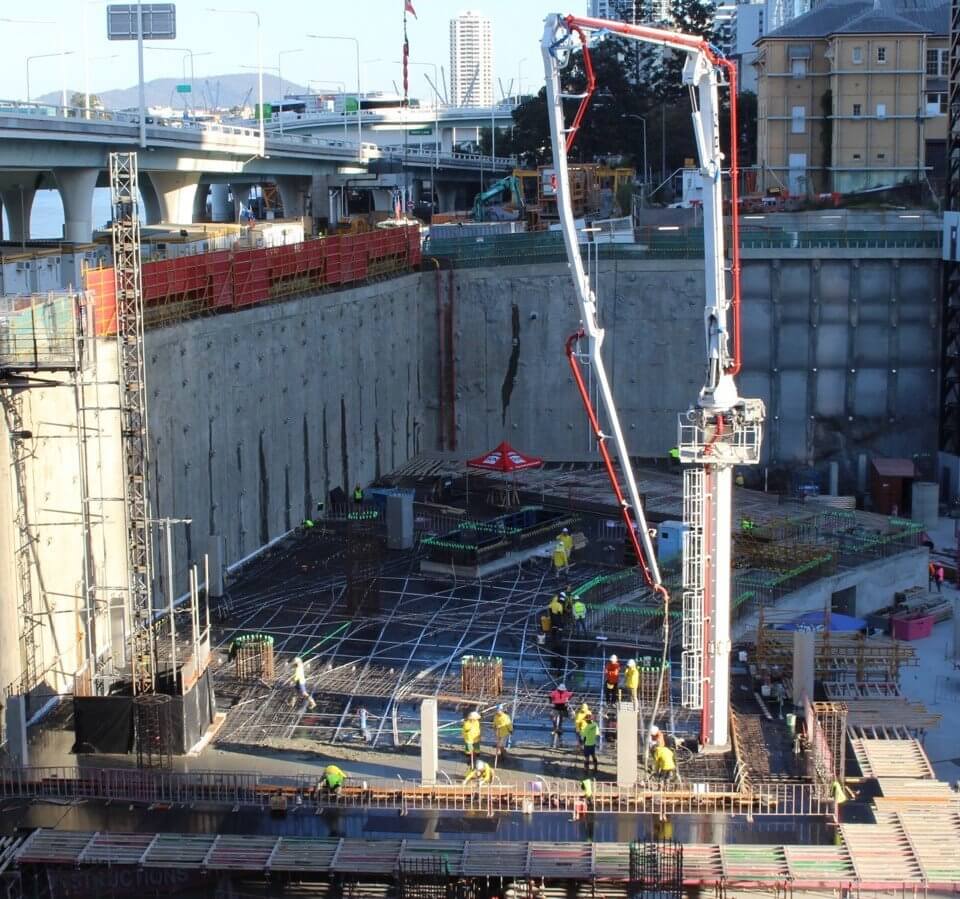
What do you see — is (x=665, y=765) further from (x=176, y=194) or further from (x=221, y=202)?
(x=221, y=202)

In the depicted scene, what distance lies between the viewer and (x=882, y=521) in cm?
4394

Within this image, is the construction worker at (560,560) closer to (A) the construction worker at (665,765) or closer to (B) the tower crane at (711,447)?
(B) the tower crane at (711,447)

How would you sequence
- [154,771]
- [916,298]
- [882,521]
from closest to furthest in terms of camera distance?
[154,771] < [882,521] < [916,298]

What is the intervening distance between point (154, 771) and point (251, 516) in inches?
573

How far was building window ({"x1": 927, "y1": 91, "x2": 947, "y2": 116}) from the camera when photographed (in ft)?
253

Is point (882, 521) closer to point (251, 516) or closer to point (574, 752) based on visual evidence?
point (251, 516)

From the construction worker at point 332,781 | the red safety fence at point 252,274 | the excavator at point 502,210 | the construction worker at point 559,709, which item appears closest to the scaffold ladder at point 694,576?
the construction worker at point 559,709

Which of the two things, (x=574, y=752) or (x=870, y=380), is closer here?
(x=574, y=752)

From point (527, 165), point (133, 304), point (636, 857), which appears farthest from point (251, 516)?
point (527, 165)

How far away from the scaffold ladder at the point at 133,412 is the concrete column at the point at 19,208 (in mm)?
42852

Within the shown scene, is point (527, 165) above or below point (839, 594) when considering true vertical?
above

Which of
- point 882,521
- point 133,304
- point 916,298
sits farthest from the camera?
point 916,298

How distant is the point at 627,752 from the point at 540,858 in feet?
9.62

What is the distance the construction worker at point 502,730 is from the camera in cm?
2797
